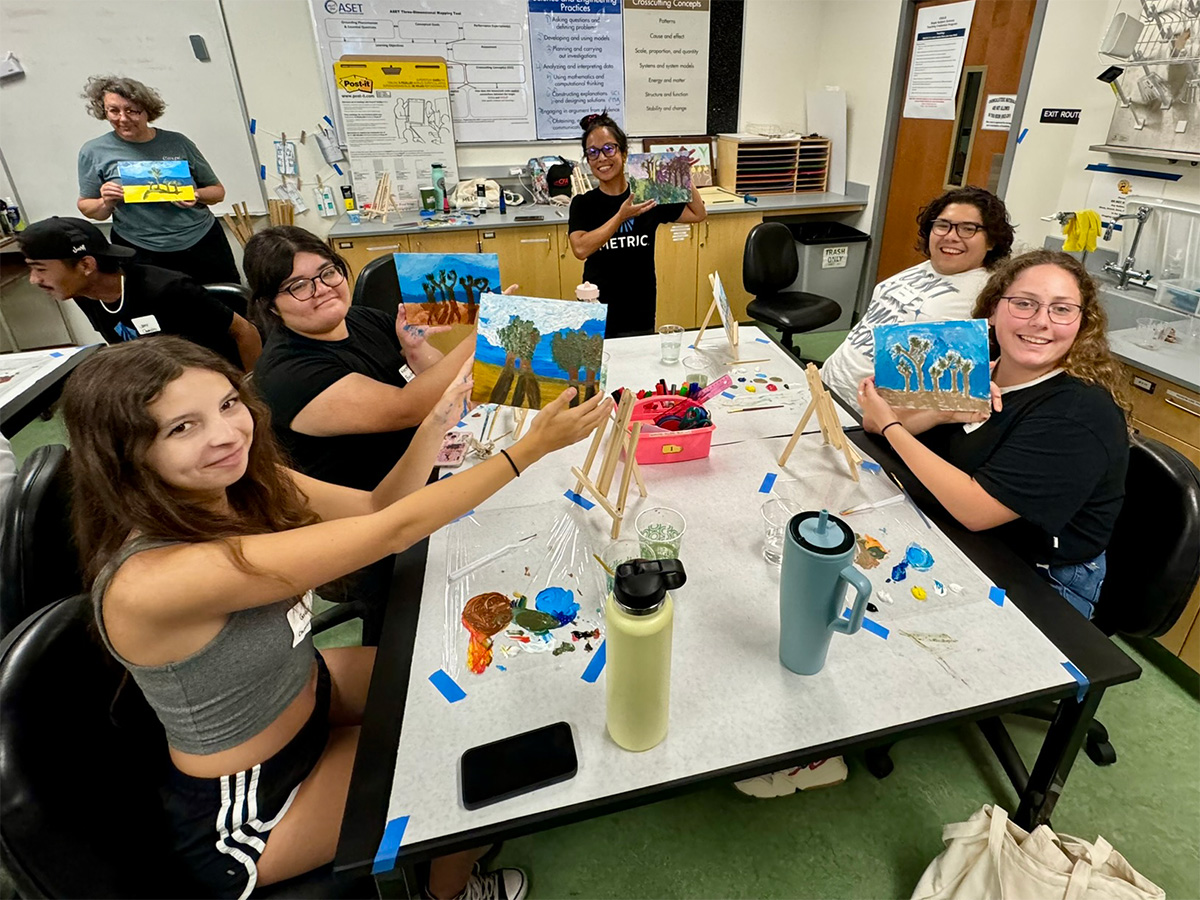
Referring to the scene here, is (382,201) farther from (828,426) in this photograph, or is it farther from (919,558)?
(919,558)

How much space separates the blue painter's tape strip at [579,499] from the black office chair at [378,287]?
1336 mm

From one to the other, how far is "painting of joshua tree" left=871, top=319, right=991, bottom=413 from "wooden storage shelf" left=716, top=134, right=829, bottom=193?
340 centimetres

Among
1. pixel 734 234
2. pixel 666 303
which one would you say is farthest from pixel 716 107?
pixel 666 303

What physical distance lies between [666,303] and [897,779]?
11.0 feet

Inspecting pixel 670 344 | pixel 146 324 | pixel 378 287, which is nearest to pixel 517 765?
pixel 670 344

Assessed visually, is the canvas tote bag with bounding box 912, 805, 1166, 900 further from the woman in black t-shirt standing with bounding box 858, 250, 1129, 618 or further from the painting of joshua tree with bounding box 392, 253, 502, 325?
the painting of joshua tree with bounding box 392, 253, 502, 325

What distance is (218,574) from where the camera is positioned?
916 millimetres

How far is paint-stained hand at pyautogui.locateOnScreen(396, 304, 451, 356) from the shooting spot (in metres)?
1.84

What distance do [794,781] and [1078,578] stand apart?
803 millimetres

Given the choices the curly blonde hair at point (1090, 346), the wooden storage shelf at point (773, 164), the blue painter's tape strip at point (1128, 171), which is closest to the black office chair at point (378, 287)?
the curly blonde hair at point (1090, 346)

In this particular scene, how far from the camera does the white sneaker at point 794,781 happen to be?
1573 millimetres

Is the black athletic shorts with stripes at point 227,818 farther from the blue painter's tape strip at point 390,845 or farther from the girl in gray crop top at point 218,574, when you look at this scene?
the blue painter's tape strip at point 390,845

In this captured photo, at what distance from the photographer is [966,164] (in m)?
3.64

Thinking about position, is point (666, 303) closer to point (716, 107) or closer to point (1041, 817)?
point (716, 107)
